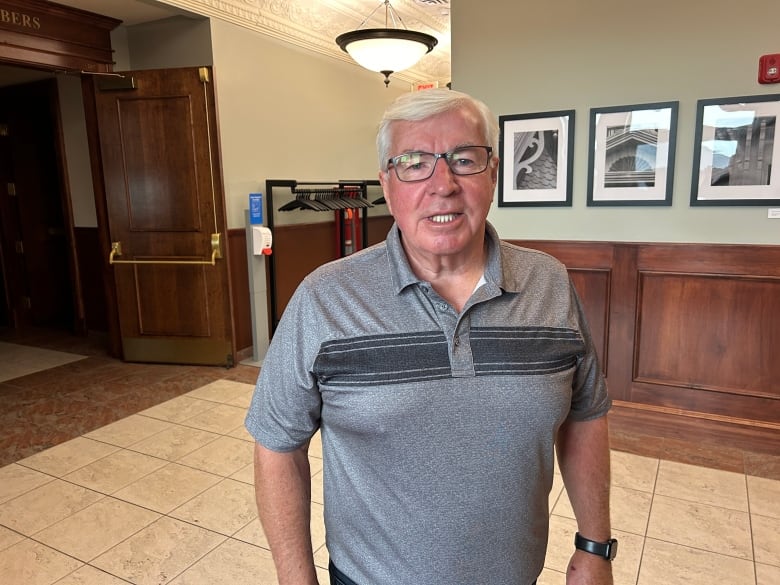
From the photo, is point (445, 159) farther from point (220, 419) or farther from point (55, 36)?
point (55, 36)

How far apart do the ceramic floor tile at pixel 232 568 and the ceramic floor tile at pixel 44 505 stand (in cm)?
80

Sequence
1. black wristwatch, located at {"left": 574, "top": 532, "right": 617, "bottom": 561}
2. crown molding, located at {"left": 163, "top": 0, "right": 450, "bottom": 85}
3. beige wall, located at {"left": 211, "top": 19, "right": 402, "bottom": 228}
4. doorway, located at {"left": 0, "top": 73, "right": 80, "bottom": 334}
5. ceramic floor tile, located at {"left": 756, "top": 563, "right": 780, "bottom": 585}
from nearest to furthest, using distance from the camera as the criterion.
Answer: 1. black wristwatch, located at {"left": 574, "top": 532, "right": 617, "bottom": 561}
2. ceramic floor tile, located at {"left": 756, "top": 563, "right": 780, "bottom": 585}
3. crown molding, located at {"left": 163, "top": 0, "right": 450, "bottom": 85}
4. beige wall, located at {"left": 211, "top": 19, "right": 402, "bottom": 228}
5. doorway, located at {"left": 0, "top": 73, "right": 80, "bottom": 334}

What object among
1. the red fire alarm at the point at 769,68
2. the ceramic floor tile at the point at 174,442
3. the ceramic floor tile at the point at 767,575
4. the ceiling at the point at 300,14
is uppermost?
the ceiling at the point at 300,14

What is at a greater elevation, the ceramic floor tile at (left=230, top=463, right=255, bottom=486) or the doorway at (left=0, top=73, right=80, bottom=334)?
the doorway at (left=0, top=73, right=80, bottom=334)

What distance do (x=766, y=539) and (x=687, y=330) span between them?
118cm

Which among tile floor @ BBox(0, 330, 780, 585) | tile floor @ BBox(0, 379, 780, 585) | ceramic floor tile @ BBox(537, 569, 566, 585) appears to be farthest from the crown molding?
ceramic floor tile @ BBox(537, 569, 566, 585)

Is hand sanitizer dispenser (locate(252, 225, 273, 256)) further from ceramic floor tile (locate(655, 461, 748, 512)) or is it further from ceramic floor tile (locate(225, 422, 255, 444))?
ceramic floor tile (locate(655, 461, 748, 512))

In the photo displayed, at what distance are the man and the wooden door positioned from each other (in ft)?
11.7

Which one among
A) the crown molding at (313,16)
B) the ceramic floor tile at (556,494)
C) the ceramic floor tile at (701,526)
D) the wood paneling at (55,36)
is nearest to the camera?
the ceramic floor tile at (701,526)

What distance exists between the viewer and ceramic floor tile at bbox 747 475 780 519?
97.7 inches

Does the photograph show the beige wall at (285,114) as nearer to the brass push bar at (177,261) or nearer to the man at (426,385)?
the brass push bar at (177,261)

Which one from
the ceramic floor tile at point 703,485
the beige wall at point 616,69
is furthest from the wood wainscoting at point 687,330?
the ceramic floor tile at point 703,485

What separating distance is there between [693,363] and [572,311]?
2518mm

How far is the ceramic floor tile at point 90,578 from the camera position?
209 cm
